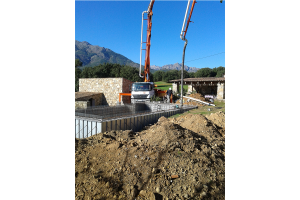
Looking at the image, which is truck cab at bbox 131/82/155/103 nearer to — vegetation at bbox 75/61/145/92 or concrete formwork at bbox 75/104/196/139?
concrete formwork at bbox 75/104/196/139

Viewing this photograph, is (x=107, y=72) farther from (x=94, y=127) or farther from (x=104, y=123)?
(x=104, y=123)

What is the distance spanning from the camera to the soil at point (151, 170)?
9.53ft

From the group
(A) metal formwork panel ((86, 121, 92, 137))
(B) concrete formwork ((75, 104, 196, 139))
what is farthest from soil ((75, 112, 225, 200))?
(A) metal formwork panel ((86, 121, 92, 137))

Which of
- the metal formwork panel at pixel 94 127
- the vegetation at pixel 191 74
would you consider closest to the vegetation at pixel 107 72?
the vegetation at pixel 191 74

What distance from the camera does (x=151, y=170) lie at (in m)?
3.44

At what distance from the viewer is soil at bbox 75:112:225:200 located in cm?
291

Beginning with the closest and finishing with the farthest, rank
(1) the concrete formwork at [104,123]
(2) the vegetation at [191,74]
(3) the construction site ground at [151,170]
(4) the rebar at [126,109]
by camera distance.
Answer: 1. (3) the construction site ground at [151,170]
2. (1) the concrete formwork at [104,123]
3. (4) the rebar at [126,109]
4. (2) the vegetation at [191,74]

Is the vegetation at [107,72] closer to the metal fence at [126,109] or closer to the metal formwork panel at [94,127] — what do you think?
the metal fence at [126,109]

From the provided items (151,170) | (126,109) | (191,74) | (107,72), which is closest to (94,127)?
(151,170)

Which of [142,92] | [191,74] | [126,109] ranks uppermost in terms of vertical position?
[191,74]
